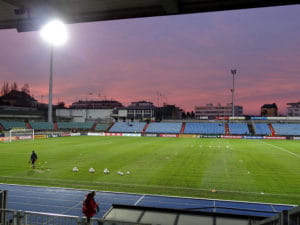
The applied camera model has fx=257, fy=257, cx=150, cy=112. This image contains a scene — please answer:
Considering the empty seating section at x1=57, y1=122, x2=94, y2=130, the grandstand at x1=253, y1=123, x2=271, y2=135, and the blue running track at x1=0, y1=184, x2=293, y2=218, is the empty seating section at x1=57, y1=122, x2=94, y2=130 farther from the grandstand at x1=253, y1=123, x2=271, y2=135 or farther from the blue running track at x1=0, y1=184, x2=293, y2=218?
the blue running track at x1=0, y1=184, x2=293, y2=218

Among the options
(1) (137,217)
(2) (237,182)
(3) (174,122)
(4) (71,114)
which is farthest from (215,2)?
(4) (71,114)

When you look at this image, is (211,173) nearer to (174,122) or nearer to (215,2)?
(215,2)

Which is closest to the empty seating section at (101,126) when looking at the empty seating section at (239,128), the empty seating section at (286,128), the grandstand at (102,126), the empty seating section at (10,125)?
the grandstand at (102,126)

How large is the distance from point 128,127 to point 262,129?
4534 centimetres

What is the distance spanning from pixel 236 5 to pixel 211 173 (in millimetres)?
18373

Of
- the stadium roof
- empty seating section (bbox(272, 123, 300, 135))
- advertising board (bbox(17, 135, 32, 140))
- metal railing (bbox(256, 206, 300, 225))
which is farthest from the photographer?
empty seating section (bbox(272, 123, 300, 135))

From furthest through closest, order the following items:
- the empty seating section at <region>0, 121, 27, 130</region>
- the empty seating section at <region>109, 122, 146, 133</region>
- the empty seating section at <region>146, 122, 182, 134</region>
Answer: the empty seating section at <region>109, 122, 146, 133</region>, the empty seating section at <region>146, 122, 182, 134</region>, the empty seating section at <region>0, 121, 27, 130</region>

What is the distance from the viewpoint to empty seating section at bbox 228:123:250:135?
266 ft

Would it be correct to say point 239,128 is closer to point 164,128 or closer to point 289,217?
point 164,128

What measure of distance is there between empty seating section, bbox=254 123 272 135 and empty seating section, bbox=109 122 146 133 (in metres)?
38.1

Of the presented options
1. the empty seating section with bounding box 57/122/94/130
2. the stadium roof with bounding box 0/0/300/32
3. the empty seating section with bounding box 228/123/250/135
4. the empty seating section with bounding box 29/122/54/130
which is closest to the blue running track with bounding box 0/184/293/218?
the stadium roof with bounding box 0/0/300/32

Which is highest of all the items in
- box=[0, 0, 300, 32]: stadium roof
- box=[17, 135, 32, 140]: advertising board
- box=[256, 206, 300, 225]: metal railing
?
box=[0, 0, 300, 32]: stadium roof

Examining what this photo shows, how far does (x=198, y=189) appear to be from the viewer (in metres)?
17.5

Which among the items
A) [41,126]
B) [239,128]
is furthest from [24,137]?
[239,128]
